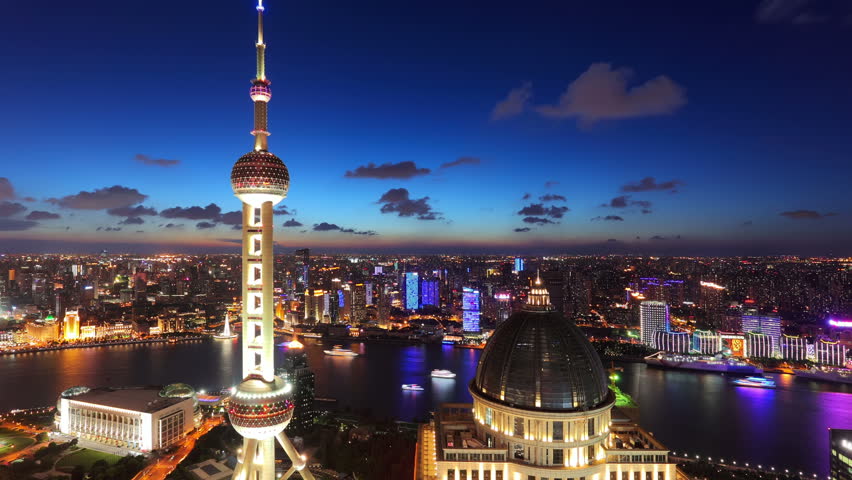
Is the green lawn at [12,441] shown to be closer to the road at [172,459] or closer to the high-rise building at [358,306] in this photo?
the road at [172,459]

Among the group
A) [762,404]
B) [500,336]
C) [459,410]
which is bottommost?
[762,404]

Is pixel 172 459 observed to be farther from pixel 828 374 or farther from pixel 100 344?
pixel 828 374

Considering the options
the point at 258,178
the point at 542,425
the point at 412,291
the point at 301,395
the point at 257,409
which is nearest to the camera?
the point at 257,409

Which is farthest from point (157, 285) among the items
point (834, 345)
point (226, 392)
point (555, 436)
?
point (834, 345)

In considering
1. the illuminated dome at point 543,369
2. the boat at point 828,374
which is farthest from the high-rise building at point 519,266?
the illuminated dome at point 543,369

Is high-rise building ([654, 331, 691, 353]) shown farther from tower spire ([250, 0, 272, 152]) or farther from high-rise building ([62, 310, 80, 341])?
high-rise building ([62, 310, 80, 341])

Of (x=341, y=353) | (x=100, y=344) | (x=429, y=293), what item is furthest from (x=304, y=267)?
(x=341, y=353)

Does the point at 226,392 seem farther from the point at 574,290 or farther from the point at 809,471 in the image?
the point at 574,290
